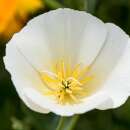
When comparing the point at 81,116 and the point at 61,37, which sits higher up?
the point at 61,37

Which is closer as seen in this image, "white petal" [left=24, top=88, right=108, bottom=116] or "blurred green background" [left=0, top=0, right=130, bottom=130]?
"white petal" [left=24, top=88, right=108, bottom=116]

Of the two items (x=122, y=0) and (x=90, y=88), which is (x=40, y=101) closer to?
(x=90, y=88)

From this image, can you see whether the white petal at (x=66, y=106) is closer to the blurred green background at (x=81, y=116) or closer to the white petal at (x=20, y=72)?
the white petal at (x=20, y=72)

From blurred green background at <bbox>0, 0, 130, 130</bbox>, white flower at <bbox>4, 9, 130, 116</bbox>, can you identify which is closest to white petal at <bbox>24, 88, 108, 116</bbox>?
white flower at <bbox>4, 9, 130, 116</bbox>

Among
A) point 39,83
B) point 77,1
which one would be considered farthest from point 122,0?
point 39,83

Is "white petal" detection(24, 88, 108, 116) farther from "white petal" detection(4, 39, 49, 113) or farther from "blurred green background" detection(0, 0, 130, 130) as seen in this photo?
"blurred green background" detection(0, 0, 130, 130)

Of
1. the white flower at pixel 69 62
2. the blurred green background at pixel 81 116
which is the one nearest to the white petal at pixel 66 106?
the white flower at pixel 69 62

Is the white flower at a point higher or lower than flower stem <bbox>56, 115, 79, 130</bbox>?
higher
